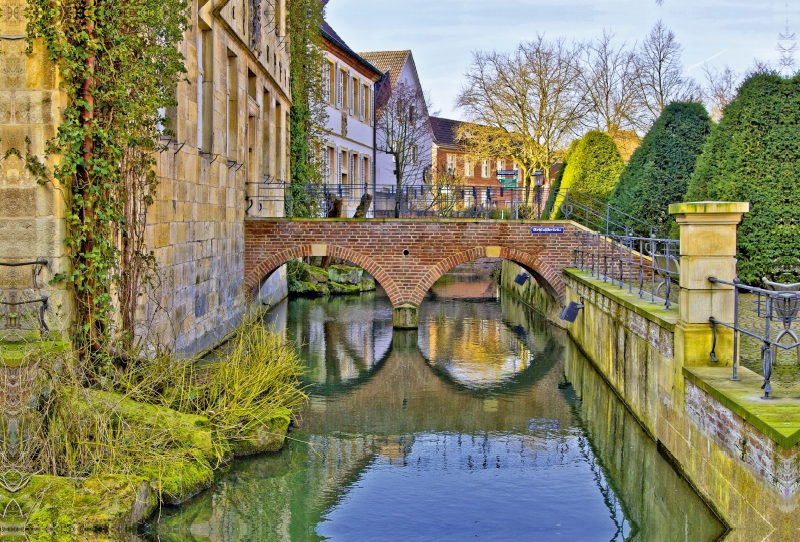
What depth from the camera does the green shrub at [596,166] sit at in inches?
977

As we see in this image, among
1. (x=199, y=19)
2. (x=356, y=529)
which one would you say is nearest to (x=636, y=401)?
(x=356, y=529)

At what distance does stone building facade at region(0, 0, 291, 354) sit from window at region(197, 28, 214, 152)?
18 millimetres

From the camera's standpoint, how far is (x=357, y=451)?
10.7 m

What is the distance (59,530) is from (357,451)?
4.24 meters

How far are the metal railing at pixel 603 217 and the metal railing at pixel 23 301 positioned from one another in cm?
1141

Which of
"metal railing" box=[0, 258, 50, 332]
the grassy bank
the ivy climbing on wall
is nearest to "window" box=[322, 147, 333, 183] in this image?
the ivy climbing on wall

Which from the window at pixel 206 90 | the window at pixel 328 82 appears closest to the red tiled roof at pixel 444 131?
the window at pixel 328 82

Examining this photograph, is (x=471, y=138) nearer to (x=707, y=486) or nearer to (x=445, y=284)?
(x=445, y=284)

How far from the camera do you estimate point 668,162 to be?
65.6ft

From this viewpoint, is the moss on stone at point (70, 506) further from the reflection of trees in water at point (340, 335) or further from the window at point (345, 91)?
the window at point (345, 91)

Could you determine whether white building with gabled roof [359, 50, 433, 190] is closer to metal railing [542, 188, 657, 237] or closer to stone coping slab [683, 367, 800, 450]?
metal railing [542, 188, 657, 237]

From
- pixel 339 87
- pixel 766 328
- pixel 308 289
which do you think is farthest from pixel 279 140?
pixel 766 328

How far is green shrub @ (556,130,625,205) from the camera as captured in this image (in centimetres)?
2482

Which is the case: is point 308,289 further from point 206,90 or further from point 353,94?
point 206,90
